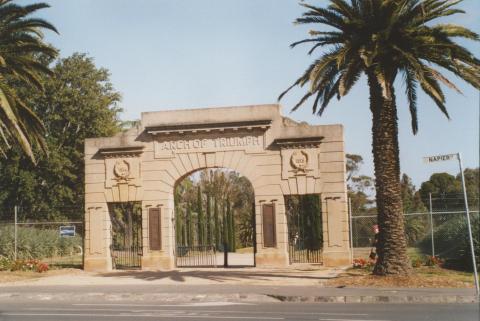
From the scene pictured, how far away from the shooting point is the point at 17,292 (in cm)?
1683

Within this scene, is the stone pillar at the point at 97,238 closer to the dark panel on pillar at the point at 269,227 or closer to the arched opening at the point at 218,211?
the dark panel on pillar at the point at 269,227

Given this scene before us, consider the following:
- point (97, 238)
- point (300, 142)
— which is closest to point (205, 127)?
point (300, 142)

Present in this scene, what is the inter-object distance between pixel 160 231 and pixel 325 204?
694 cm

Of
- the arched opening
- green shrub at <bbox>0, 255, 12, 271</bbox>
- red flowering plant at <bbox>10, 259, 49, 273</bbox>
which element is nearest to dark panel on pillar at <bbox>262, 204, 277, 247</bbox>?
red flowering plant at <bbox>10, 259, 49, 273</bbox>

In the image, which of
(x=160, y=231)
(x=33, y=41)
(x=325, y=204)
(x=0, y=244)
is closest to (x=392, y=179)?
(x=325, y=204)

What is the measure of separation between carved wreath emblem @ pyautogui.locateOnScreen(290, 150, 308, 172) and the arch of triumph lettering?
41mm

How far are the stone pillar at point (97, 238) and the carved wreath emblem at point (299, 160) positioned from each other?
8.32 metres

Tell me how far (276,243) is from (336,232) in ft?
7.99

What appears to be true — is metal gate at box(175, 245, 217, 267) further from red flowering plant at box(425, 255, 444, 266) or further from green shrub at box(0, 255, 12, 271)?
red flowering plant at box(425, 255, 444, 266)

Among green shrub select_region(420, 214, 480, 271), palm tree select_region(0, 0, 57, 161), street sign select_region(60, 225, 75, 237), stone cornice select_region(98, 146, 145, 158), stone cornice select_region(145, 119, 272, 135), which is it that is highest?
palm tree select_region(0, 0, 57, 161)

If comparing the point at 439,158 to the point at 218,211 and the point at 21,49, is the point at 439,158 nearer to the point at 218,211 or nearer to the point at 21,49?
the point at 21,49

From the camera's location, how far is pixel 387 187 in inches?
697

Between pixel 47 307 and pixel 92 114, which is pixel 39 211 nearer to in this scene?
pixel 92 114

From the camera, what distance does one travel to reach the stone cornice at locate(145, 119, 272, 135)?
23.5m
